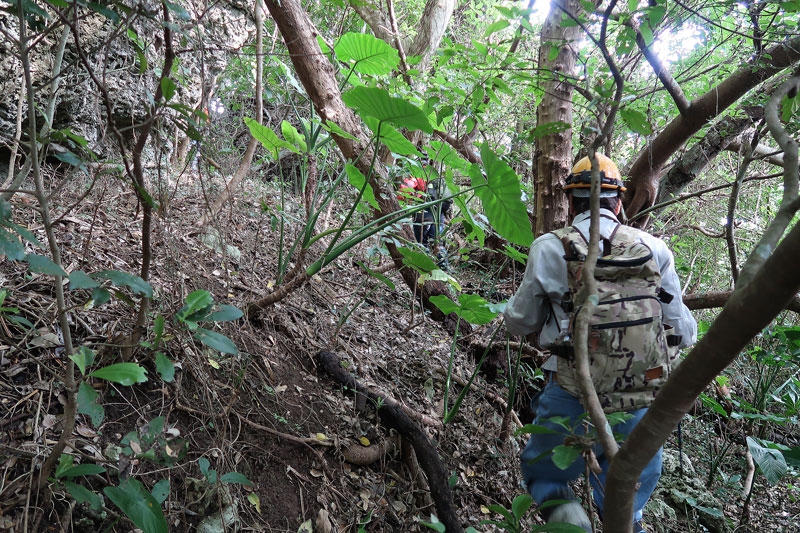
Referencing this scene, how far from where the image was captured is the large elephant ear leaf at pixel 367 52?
2604 millimetres

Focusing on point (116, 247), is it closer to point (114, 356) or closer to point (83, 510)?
point (114, 356)

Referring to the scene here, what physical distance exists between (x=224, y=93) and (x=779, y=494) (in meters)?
5.99

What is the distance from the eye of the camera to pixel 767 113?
0.75 m

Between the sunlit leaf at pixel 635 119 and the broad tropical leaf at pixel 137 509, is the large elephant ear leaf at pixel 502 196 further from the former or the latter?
the broad tropical leaf at pixel 137 509

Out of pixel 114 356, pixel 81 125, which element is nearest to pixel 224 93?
pixel 81 125

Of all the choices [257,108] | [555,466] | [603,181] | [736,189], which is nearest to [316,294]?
[257,108]

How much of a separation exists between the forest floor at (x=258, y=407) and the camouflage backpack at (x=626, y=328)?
0.98 meters

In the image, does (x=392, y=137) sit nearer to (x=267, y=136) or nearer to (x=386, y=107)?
(x=386, y=107)

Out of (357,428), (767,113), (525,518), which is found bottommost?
(357,428)

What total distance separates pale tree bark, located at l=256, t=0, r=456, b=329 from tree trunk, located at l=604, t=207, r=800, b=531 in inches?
85.5

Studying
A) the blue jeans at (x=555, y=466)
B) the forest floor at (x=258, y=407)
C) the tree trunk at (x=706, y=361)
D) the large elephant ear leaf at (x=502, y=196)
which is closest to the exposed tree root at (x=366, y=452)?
the forest floor at (x=258, y=407)

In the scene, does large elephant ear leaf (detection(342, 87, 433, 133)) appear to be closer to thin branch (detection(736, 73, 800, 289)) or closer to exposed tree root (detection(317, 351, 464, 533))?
thin branch (detection(736, 73, 800, 289))

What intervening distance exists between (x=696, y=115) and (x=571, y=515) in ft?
8.97

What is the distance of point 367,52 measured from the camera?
271 centimetres
